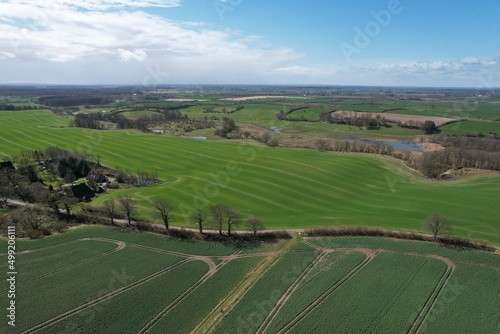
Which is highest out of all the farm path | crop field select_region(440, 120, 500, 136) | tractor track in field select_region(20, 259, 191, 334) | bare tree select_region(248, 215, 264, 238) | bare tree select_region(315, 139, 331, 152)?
crop field select_region(440, 120, 500, 136)

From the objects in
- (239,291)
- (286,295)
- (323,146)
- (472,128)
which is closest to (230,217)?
(239,291)

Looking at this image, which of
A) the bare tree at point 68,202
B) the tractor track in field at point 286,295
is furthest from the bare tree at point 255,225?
the bare tree at point 68,202

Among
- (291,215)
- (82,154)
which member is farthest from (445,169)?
Answer: (82,154)

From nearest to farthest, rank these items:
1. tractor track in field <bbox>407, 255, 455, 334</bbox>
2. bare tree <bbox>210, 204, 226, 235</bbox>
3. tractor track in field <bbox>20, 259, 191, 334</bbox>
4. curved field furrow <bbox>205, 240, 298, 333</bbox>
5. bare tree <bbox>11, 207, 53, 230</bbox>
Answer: tractor track in field <bbox>20, 259, 191, 334</bbox>
tractor track in field <bbox>407, 255, 455, 334</bbox>
curved field furrow <bbox>205, 240, 298, 333</bbox>
bare tree <bbox>210, 204, 226, 235</bbox>
bare tree <bbox>11, 207, 53, 230</bbox>

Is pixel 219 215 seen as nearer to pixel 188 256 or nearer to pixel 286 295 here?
pixel 188 256

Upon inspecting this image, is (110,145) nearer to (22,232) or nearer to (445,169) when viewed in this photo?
(22,232)

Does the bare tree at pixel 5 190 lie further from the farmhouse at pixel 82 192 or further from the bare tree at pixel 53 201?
the farmhouse at pixel 82 192

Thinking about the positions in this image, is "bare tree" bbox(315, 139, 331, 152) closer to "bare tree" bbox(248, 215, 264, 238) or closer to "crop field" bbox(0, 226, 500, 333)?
"bare tree" bbox(248, 215, 264, 238)

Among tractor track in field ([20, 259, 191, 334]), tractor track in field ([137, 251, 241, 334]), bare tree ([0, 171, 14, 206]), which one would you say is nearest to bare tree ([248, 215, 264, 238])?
tractor track in field ([137, 251, 241, 334])
